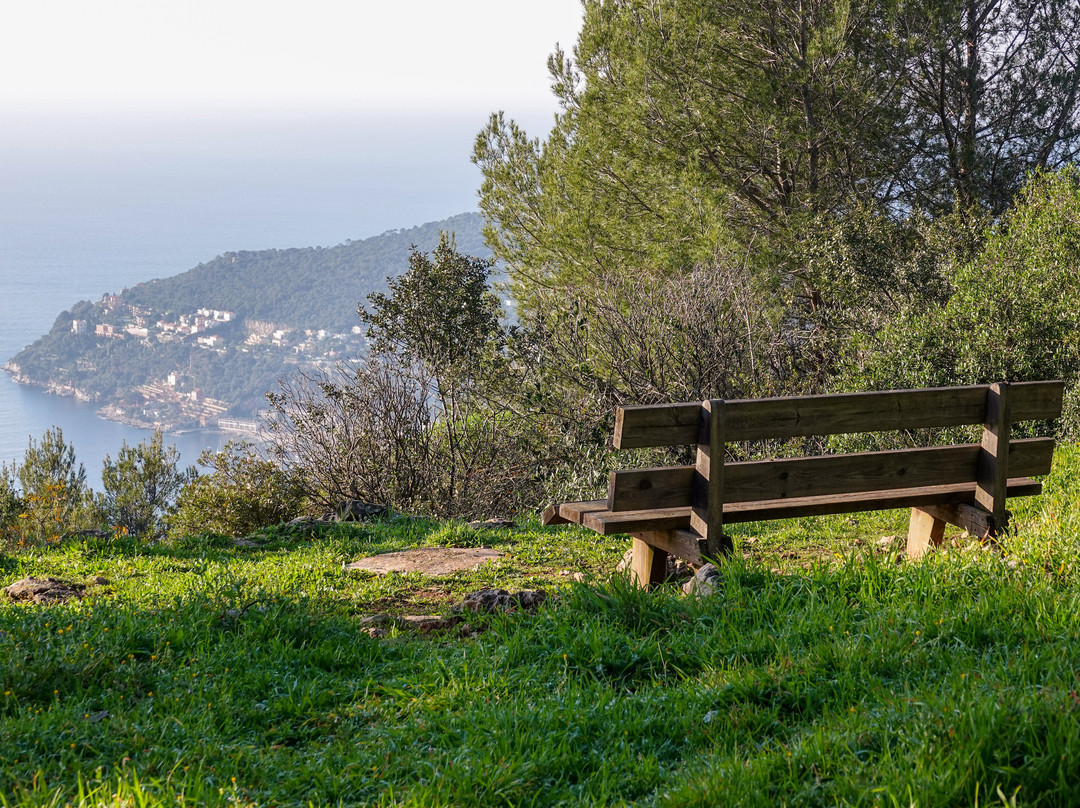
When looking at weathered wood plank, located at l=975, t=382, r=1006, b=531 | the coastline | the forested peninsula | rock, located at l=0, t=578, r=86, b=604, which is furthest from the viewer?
the forested peninsula

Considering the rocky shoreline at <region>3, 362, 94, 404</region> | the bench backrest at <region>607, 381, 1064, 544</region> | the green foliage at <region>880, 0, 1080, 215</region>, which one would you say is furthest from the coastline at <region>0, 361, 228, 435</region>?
the bench backrest at <region>607, 381, 1064, 544</region>

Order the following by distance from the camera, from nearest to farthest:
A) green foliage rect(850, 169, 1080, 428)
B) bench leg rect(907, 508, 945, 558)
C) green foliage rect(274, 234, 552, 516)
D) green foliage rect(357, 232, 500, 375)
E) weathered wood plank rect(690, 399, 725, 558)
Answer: weathered wood plank rect(690, 399, 725, 558), bench leg rect(907, 508, 945, 558), green foliage rect(850, 169, 1080, 428), green foliage rect(274, 234, 552, 516), green foliage rect(357, 232, 500, 375)

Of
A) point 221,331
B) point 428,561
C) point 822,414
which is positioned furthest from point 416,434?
point 221,331

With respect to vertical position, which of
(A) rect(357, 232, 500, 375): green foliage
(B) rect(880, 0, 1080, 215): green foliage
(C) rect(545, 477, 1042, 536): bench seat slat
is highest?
(B) rect(880, 0, 1080, 215): green foliage

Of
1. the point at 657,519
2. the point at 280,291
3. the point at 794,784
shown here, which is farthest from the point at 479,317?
the point at 280,291

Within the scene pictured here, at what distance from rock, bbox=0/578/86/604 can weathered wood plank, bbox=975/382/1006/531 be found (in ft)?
18.5

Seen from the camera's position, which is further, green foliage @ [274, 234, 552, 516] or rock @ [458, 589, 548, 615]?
green foliage @ [274, 234, 552, 516]

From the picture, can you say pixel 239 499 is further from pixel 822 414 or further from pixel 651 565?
pixel 822 414

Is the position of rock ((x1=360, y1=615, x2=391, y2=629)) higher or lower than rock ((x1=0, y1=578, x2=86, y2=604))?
lower

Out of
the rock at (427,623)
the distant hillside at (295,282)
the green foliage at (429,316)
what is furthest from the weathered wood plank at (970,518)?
the distant hillside at (295,282)

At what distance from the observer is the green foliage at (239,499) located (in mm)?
11375

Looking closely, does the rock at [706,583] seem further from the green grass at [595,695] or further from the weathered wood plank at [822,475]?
the weathered wood plank at [822,475]

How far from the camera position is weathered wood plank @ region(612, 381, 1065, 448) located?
468 cm

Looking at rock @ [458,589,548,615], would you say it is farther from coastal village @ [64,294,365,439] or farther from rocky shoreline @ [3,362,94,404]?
rocky shoreline @ [3,362,94,404]
